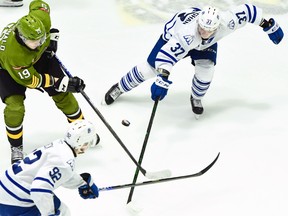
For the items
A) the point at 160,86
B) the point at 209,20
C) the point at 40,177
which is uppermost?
the point at 209,20

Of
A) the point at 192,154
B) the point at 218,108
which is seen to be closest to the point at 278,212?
the point at 192,154

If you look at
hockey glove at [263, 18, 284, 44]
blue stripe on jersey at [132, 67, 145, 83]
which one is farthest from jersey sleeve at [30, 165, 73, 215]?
hockey glove at [263, 18, 284, 44]

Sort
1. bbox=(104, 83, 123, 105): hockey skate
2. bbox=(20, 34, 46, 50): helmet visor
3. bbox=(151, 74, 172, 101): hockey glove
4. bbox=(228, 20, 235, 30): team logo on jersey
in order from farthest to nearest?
1. bbox=(104, 83, 123, 105): hockey skate
2. bbox=(228, 20, 235, 30): team logo on jersey
3. bbox=(151, 74, 172, 101): hockey glove
4. bbox=(20, 34, 46, 50): helmet visor

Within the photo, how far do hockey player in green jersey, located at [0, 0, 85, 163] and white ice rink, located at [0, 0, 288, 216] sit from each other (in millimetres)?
269

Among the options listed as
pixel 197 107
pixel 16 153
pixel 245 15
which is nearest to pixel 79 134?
pixel 16 153

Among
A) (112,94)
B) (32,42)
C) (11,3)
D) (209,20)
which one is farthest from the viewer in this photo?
(11,3)

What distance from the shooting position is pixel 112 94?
12.0 feet

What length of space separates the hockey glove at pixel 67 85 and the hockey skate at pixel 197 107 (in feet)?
2.62

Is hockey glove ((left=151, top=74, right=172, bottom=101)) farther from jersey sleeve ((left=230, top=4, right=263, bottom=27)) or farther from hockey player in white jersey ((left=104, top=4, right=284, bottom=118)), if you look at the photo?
jersey sleeve ((left=230, top=4, right=263, bottom=27))

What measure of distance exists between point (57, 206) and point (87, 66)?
5.50 ft

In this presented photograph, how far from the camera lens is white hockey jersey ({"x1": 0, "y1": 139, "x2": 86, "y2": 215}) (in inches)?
91.5

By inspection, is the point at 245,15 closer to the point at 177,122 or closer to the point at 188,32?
the point at 188,32

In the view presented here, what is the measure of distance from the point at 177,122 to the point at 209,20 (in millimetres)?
712

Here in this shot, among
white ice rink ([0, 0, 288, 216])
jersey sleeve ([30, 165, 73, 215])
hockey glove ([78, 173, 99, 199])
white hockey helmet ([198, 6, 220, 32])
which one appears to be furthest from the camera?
white hockey helmet ([198, 6, 220, 32])
